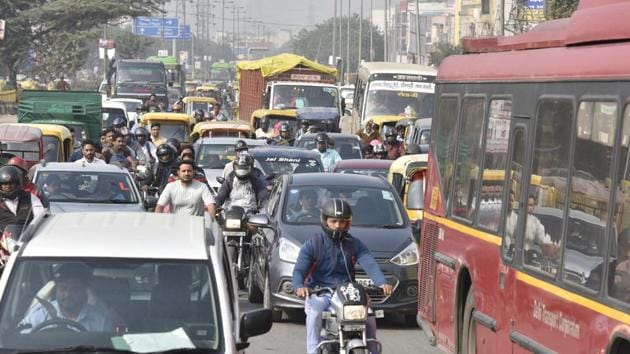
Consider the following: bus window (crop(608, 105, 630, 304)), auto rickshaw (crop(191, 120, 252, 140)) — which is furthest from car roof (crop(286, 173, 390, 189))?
auto rickshaw (crop(191, 120, 252, 140))

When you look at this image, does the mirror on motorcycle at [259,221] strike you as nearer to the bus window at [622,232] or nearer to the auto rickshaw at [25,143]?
the bus window at [622,232]

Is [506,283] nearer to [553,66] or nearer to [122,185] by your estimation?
[553,66]

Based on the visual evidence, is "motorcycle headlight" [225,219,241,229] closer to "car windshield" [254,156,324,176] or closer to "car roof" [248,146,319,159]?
"car windshield" [254,156,324,176]

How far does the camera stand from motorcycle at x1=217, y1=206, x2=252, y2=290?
1738cm

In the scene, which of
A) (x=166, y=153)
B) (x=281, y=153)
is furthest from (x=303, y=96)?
(x=166, y=153)

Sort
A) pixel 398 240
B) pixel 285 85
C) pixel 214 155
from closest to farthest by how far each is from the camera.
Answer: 1. pixel 398 240
2. pixel 214 155
3. pixel 285 85

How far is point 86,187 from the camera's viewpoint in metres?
18.3

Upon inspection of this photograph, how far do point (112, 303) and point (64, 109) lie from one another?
27415 millimetres

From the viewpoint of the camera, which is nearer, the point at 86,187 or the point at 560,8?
the point at 86,187

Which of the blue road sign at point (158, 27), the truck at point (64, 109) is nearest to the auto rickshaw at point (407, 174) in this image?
the truck at point (64, 109)

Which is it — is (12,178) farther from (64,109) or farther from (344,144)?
(64,109)

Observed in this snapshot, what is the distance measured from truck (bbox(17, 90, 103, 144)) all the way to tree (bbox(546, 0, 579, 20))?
15914 millimetres

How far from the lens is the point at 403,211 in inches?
623

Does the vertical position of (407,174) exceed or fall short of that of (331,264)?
it falls short
